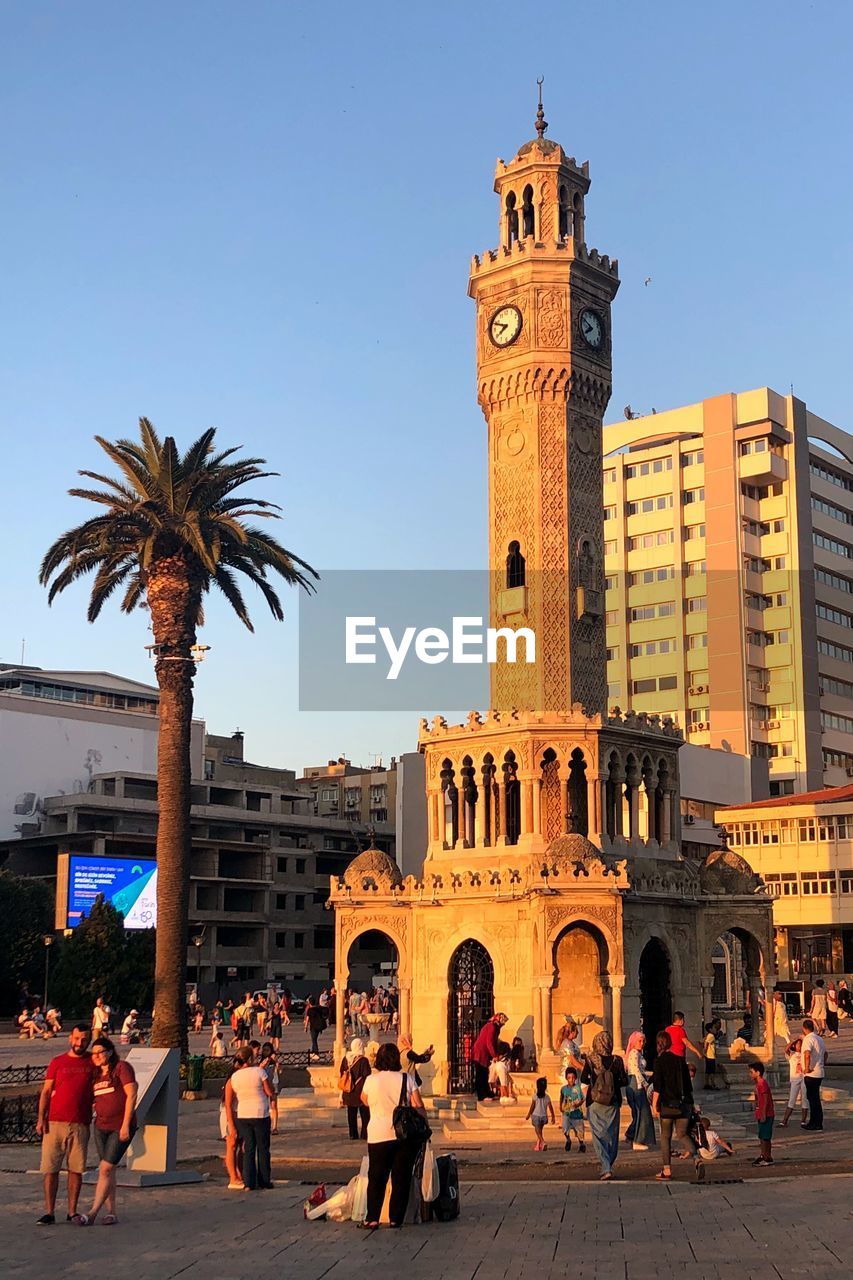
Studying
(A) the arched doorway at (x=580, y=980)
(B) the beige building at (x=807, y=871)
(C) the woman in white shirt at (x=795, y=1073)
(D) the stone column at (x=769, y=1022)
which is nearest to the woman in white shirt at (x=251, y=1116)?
(C) the woman in white shirt at (x=795, y=1073)

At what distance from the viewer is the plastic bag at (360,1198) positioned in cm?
1444

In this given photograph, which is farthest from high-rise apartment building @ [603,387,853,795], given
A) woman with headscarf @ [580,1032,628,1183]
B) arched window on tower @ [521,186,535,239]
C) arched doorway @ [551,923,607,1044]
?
woman with headscarf @ [580,1032,628,1183]

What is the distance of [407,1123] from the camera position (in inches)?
546

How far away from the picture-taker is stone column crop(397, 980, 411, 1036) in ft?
131

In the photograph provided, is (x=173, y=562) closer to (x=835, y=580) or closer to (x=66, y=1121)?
(x=66, y=1121)


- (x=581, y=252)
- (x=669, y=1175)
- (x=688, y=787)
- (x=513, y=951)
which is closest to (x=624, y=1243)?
(x=669, y=1175)

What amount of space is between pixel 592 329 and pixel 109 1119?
34.0 meters

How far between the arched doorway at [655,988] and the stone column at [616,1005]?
2205 millimetres

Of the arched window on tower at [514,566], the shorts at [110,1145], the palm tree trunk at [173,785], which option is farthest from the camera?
the arched window on tower at [514,566]

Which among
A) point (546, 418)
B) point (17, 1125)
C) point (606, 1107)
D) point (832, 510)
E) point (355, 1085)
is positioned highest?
point (832, 510)

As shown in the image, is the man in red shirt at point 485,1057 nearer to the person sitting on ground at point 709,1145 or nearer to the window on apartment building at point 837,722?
the person sitting on ground at point 709,1145

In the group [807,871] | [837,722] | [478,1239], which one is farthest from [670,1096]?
[837,722]

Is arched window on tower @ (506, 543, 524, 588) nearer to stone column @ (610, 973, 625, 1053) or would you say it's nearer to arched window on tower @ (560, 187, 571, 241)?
arched window on tower @ (560, 187, 571, 241)

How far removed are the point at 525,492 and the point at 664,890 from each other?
1165 centimetres
